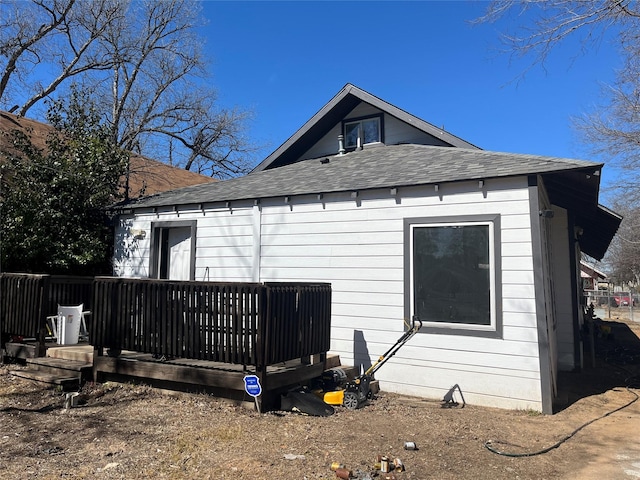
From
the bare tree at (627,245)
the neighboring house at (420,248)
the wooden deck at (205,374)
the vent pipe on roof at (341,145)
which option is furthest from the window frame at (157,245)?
the bare tree at (627,245)

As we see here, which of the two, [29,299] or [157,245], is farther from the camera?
[157,245]

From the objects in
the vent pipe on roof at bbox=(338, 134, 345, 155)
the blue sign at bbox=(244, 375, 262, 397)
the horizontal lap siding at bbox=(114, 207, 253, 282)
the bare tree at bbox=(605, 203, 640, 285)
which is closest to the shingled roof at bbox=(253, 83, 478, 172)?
the vent pipe on roof at bbox=(338, 134, 345, 155)

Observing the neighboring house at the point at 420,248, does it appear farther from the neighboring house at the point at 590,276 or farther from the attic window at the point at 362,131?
the neighboring house at the point at 590,276

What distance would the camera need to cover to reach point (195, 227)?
8719mm

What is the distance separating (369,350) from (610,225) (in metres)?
6.53

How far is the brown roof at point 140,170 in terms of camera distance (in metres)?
12.2

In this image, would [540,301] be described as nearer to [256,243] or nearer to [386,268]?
[386,268]

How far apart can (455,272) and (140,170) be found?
13.8 meters

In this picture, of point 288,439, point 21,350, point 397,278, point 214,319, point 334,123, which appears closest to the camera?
point 288,439

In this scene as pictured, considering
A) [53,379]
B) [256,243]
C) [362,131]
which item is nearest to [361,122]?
[362,131]

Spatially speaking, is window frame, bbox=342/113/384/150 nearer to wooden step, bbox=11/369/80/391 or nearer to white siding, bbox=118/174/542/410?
white siding, bbox=118/174/542/410

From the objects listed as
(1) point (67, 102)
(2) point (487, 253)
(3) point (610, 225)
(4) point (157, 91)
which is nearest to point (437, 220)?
(2) point (487, 253)

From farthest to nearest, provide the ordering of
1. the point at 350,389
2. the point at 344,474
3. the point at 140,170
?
the point at 140,170
the point at 350,389
the point at 344,474

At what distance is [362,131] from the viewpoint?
10703mm
